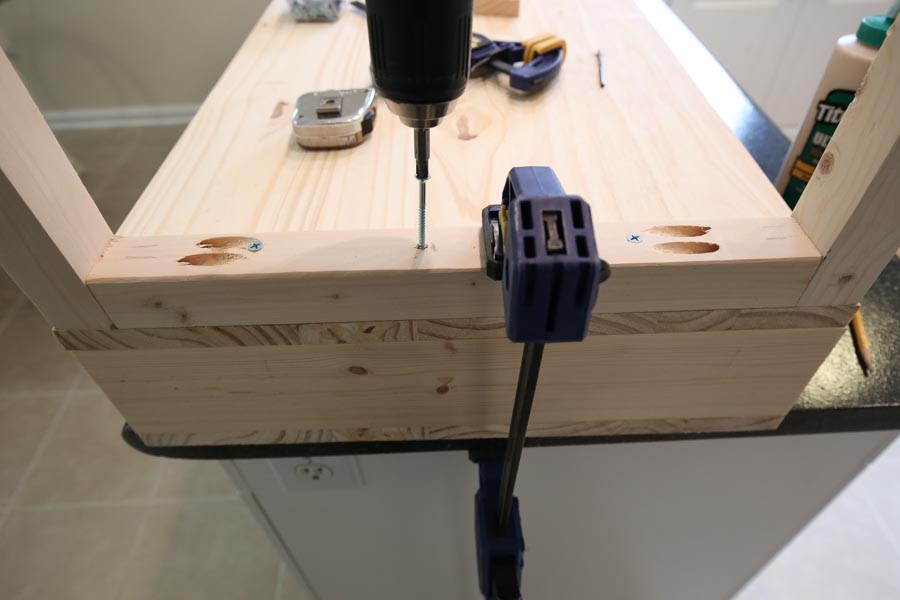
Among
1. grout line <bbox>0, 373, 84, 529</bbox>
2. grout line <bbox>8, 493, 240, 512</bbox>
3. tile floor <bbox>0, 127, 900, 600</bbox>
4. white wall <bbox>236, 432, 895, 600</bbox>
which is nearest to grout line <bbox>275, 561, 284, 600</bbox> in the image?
tile floor <bbox>0, 127, 900, 600</bbox>

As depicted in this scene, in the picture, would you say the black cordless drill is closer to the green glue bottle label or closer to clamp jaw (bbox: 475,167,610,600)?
clamp jaw (bbox: 475,167,610,600)

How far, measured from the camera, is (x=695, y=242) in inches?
12.9

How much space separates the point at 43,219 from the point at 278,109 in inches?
11.0

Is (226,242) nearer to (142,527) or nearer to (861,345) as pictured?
(861,345)

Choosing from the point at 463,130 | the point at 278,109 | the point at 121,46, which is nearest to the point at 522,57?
the point at 463,130

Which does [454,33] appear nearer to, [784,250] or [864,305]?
[784,250]

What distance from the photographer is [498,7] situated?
707 millimetres

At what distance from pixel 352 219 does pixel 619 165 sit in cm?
22

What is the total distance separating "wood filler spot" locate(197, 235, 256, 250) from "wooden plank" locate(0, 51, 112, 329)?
7cm

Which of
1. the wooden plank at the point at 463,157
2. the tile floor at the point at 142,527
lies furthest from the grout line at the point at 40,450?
the wooden plank at the point at 463,157

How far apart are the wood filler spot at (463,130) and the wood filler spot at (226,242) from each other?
222mm

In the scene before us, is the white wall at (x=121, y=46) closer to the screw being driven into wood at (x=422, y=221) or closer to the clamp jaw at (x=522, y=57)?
the clamp jaw at (x=522, y=57)

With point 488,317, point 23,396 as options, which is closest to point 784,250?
point 488,317

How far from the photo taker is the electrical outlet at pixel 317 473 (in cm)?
53
